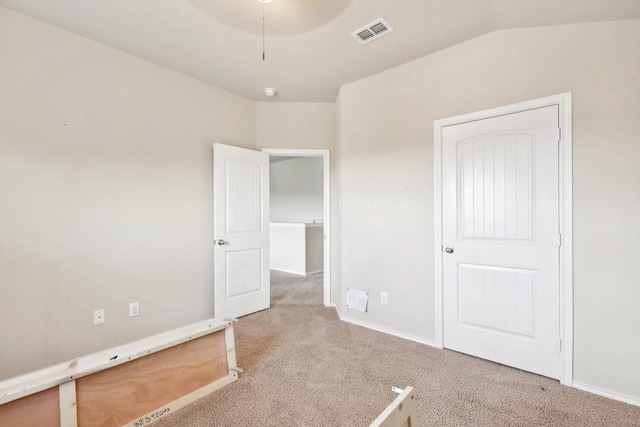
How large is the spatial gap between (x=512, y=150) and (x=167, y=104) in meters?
3.13

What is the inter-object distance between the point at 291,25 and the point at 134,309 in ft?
9.06

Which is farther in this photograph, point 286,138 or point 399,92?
point 286,138

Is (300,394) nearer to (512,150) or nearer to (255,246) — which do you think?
(255,246)

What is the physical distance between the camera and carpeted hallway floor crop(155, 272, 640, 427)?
1.66 meters

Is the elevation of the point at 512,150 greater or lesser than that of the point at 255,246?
greater

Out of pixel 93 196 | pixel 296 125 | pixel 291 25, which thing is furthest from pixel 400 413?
pixel 296 125

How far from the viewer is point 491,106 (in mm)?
2285

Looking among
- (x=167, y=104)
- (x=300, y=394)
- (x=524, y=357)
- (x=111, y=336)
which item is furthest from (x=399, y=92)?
(x=111, y=336)

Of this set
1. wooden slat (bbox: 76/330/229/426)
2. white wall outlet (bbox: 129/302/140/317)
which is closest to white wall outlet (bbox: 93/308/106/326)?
white wall outlet (bbox: 129/302/140/317)

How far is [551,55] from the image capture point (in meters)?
2.04

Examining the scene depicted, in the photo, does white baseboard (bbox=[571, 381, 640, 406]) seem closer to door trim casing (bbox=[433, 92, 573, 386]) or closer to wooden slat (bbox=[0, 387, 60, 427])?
door trim casing (bbox=[433, 92, 573, 386])

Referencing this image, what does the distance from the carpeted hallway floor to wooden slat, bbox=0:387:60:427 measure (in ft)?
1.77

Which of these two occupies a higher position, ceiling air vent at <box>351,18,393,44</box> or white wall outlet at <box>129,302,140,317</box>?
ceiling air vent at <box>351,18,393,44</box>

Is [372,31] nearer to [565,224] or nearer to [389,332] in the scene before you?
[565,224]
